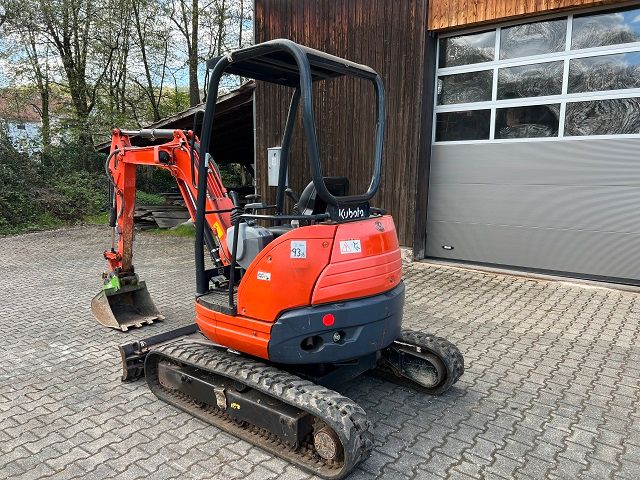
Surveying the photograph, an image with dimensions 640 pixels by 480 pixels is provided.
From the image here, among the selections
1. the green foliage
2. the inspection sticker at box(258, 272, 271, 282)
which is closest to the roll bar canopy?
the inspection sticker at box(258, 272, 271, 282)

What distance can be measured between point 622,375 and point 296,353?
10.3ft

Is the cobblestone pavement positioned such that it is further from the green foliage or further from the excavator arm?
the green foliage

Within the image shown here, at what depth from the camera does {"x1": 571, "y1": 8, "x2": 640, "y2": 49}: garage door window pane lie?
6977 mm

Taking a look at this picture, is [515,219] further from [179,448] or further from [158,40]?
[158,40]

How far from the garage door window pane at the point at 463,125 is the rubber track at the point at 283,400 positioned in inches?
247

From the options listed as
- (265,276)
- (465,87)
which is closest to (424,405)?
(265,276)

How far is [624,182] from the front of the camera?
7.19 metres

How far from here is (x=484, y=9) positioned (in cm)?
782

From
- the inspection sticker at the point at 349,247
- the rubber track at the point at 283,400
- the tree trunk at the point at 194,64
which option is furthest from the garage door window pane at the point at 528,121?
the tree trunk at the point at 194,64

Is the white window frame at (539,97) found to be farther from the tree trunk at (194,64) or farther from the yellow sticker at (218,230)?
the tree trunk at (194,64)

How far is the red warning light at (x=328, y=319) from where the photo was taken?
3.15m

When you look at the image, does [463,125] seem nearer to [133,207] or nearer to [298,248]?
[133,207]

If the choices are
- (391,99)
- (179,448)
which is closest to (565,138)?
(391,99)

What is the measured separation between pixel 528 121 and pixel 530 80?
0.63 meters
